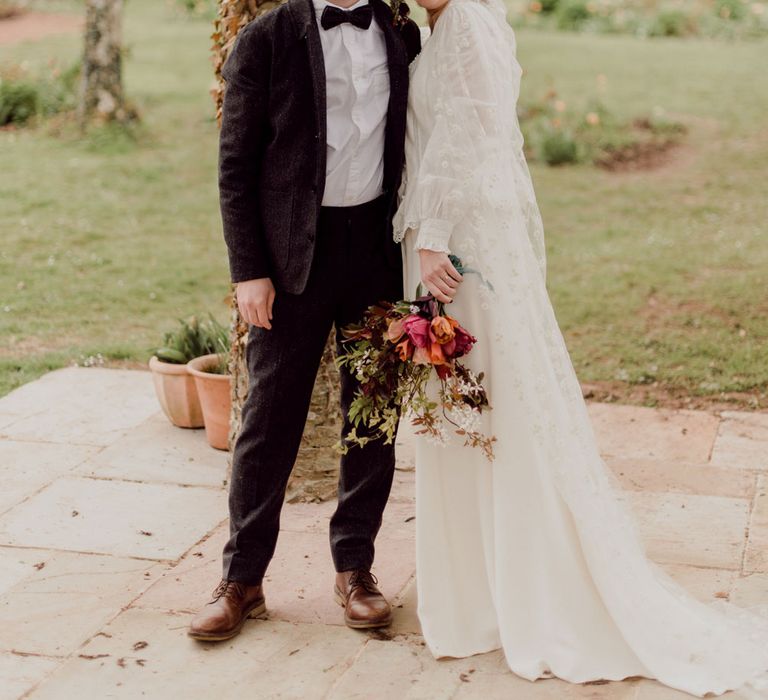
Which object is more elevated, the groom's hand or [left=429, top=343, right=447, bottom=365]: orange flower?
the groom's hand

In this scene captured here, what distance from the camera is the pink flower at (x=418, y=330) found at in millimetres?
3334

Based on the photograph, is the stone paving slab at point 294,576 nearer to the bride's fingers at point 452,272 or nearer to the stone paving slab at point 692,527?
the stone paving slab at point 692,527

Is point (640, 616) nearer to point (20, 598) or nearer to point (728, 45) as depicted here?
point (20, 598)

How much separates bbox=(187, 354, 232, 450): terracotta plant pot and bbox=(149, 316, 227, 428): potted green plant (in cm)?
13

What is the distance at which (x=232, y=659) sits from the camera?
3.55 m

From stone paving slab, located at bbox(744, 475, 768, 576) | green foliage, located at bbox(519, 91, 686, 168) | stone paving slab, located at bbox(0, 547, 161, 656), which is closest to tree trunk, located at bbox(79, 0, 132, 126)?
green foliage, located at bbox(519, 91, 686, 168)

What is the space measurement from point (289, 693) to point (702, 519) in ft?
6.38

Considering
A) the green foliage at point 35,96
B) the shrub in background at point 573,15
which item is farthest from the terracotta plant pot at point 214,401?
the shrub in background at point 573,15

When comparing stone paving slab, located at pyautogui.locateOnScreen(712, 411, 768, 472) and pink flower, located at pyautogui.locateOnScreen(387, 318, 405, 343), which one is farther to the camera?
stone paving slab, located at pyautogui.locateOnScreen(712, 411, 768, 472)

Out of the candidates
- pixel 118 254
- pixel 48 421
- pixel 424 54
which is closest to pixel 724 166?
pixel 118 254

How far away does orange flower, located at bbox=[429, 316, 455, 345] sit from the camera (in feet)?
10.9

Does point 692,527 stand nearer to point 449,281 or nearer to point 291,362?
point 449,281

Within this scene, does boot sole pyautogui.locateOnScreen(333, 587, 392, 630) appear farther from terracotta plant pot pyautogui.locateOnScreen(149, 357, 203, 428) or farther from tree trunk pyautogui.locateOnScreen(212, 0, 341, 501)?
terracotta plant pot pyautogui.locateOnScreen(149, 357, 203, 428)

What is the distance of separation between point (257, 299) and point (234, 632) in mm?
1009
